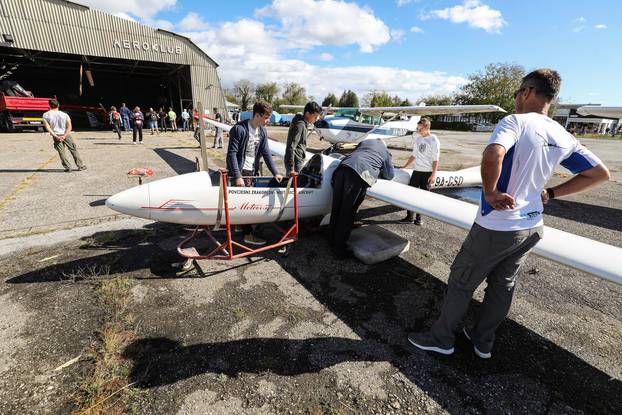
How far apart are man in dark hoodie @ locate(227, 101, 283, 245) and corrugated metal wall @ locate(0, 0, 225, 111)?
24.4m

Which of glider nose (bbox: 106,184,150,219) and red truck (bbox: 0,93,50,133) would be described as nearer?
glider nose (bbox: 106,184,150,219)

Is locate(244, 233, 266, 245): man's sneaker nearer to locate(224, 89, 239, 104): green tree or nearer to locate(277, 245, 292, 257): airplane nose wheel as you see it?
locate(277, 245, 292, 257): airplane nose wheel

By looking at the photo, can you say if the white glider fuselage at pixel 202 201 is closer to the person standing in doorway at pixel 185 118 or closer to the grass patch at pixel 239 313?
the grass patch at pixel 239 313

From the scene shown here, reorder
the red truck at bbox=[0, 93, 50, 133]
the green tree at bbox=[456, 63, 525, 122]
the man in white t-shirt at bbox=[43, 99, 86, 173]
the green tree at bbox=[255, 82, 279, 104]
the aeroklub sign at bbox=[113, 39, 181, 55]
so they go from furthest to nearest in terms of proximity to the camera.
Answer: the green tree at bbox=[255, 82, 279, 104] < the green tree at bbox=[456, 63, 525, 122] < the aeroklub sign at bbox=[113, 39, 181, 55] < the red truck at bbox=[0, 93, 50, 133] < the man in white t-shirt at bbox=[43, 99, 86, 173]

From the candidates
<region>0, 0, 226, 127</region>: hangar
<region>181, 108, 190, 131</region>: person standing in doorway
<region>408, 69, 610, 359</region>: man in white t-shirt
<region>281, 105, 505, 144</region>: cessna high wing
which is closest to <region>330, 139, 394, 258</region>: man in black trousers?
→ <region>408, 69, 610, 359</region>: man in white t-shirt

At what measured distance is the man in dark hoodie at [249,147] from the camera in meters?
4.21

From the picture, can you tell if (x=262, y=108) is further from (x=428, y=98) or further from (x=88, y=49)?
(x=428, y=98)

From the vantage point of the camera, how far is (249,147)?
4.54m

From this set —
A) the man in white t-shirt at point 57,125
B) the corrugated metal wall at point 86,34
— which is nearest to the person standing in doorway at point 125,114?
the corrugated metal wall at point 86,34

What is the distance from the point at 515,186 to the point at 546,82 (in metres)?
0.73

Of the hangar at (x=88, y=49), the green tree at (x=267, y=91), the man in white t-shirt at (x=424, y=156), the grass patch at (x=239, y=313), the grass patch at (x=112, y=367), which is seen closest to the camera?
the grass patch at (x=112, y=367)

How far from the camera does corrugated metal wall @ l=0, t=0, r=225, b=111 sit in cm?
1920

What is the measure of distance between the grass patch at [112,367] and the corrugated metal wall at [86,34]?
83.5 ft

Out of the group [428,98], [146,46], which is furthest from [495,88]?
[146,46]
